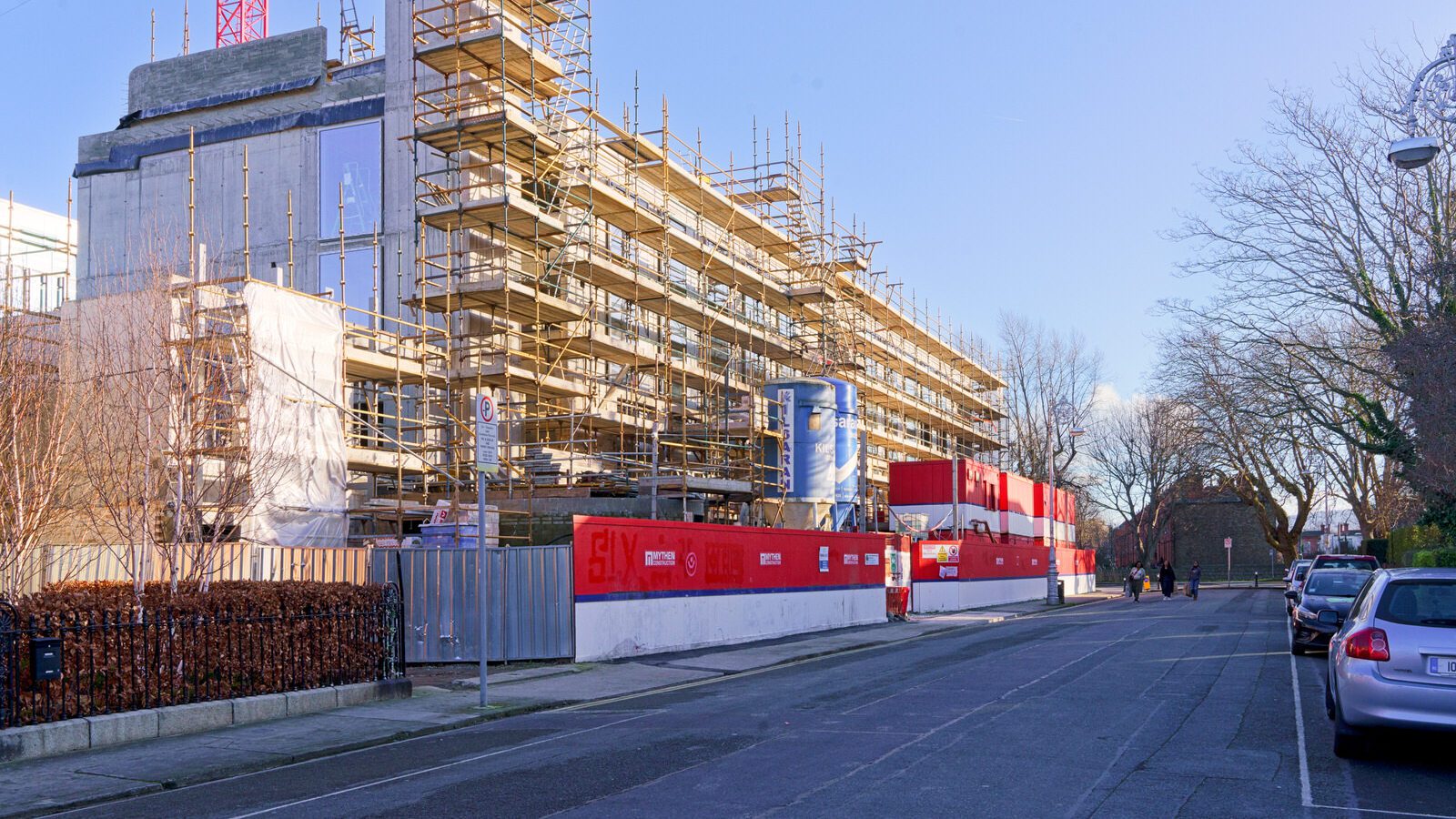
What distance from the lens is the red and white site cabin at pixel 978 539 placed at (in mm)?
37938

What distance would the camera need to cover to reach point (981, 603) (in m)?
42.5

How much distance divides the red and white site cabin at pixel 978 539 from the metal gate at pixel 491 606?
1840cm

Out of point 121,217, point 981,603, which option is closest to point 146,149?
point 121,217

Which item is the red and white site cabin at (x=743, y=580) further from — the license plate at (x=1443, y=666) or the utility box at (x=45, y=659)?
the license plate at (x=1443, y=666)

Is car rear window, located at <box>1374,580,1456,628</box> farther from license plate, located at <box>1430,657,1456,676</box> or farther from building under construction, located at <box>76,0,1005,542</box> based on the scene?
building under construction, located at <box>76,0,1005,542</box>

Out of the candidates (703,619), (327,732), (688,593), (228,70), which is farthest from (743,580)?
(228,70)

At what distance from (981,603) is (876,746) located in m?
32.9

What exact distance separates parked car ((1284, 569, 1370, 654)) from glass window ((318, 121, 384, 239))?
A: 29.0m

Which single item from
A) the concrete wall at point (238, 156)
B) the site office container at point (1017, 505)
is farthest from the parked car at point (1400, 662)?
the site office container at point (1017, 505)

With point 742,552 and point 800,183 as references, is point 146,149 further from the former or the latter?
point 742,552

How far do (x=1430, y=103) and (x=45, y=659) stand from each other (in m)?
22.4

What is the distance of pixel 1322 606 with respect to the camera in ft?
64.1

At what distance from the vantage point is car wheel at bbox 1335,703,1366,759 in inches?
387

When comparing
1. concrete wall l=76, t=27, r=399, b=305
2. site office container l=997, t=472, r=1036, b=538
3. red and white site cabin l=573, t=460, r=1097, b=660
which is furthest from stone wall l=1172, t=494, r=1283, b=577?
concrete wall l=76, t=27, r=399, b=305
